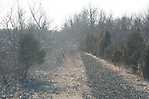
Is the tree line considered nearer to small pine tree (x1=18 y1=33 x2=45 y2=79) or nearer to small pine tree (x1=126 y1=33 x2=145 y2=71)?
small pine tree (x1=126 y1=33 x2=145 y2=71)

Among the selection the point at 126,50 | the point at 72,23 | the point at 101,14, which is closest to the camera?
the point at 126,50

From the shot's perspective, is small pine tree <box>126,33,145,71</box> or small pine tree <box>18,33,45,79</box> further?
small pine tree <box>126,33,145,71</box>

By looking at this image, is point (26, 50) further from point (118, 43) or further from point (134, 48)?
point (118, 43)

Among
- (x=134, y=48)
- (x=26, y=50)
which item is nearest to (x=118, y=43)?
(x=134, y=48)

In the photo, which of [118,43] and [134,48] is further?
[118,43]

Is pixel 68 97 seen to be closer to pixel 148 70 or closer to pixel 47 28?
pixel 148 70

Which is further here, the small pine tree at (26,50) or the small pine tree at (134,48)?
the small pine tree at (134,48)

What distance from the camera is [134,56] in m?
21.0

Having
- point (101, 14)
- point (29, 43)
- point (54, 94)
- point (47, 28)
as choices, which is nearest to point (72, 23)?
point (101, 14)

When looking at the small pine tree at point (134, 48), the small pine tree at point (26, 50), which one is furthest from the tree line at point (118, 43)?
the small pine tree at point (26, 50)

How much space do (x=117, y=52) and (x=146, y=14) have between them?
47.1m

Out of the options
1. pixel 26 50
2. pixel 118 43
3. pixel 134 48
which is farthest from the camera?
pixel 118 43

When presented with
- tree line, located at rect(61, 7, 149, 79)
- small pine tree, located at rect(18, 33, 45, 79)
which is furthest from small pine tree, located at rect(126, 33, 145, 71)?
small pine tree, located at rect(18, 33, 45, 79)

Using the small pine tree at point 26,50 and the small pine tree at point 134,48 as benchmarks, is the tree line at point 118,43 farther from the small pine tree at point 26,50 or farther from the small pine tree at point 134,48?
the small pine tree at point 26,50
